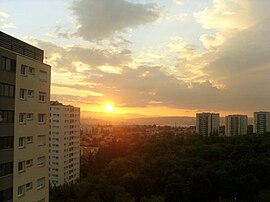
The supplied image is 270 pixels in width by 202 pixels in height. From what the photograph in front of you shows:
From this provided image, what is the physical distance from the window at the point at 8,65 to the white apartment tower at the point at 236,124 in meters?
72.7

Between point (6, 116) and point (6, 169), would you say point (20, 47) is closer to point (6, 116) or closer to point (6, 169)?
point (6, 116)

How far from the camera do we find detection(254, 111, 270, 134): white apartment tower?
2958 inches

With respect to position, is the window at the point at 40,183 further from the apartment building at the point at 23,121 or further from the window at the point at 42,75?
the window at the point at 42,75

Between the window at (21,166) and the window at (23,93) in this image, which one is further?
the window at (23,93)

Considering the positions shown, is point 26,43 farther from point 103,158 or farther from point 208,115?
point 208,115

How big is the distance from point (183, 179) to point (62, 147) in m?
21.1

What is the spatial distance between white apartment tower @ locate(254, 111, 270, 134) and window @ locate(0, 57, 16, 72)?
7067cm

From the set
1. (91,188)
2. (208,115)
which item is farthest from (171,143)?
(208,115)

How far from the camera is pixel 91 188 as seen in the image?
21172mm

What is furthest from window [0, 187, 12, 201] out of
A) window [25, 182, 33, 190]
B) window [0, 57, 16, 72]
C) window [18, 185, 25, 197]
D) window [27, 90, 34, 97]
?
window [0, 57, 16, 72]

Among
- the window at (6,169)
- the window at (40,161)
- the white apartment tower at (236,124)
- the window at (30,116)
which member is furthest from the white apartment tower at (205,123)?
the window at (6,169)

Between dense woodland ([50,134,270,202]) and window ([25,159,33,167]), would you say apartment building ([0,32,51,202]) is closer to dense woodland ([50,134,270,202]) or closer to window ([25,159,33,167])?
window ([25,159,33,167])

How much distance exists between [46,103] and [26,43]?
2.51m

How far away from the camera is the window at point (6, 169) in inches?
431
